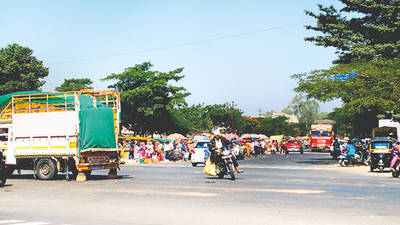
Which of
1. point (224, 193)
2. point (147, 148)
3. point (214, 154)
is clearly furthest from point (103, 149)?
point (147, 148)

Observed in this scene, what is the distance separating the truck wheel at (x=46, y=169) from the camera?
19328 mm

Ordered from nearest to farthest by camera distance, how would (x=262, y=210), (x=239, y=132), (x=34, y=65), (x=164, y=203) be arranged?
(x=262, y=210) < (x=164, y=203) < (x=34, y=65) < (x=239, y=132)

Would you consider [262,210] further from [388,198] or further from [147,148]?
[147,148]

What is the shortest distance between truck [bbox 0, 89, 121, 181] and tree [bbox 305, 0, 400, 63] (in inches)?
927

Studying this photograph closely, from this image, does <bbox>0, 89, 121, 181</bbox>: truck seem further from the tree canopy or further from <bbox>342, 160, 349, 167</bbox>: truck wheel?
the tree canopy

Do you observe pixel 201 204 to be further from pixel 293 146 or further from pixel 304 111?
pixel 304 111

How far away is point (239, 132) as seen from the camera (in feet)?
406

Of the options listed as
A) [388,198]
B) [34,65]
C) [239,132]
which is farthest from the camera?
[239,132]

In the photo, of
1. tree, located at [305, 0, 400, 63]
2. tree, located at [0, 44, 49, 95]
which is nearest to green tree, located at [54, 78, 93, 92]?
tree, located at [0, 44, 49, 95]

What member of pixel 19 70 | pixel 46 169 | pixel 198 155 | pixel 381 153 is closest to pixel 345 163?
pixel 381 153

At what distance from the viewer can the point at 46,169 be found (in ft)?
64.2

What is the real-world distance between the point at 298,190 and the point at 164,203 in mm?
4550

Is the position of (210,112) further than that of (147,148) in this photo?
Yes

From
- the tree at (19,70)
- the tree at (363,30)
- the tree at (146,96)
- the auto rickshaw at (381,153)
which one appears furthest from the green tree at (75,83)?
the auto rickshaw at (381,153)
